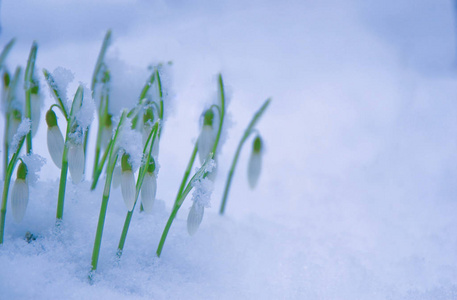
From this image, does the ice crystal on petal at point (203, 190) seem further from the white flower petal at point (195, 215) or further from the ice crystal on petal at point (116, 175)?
the ice crystal on petal at point (116, 175)

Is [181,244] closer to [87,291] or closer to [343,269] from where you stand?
[87,291]

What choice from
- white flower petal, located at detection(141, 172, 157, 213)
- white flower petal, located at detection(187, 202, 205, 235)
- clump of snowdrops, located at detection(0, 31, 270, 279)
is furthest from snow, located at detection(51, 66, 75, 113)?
white flower petal, located at detection(187, 202, 205, 235)

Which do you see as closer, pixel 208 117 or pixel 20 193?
pixel 20 193

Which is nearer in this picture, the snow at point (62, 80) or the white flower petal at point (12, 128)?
the snow at point (62, 80)

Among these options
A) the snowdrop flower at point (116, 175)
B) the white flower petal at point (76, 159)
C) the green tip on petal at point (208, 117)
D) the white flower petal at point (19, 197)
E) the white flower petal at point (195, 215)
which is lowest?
the white flower petal at point (19, 197)

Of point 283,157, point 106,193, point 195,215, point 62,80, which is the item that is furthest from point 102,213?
point 283,157

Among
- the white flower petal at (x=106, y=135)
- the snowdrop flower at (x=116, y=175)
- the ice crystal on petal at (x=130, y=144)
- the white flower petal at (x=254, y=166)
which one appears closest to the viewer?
the ice crystal on petal at (x=130, y=144)

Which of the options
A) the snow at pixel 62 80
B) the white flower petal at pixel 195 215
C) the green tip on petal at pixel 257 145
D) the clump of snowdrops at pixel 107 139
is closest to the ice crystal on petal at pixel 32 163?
the clump of snowdrops at pixel 107 139

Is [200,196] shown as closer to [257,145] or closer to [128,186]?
[128,186]
